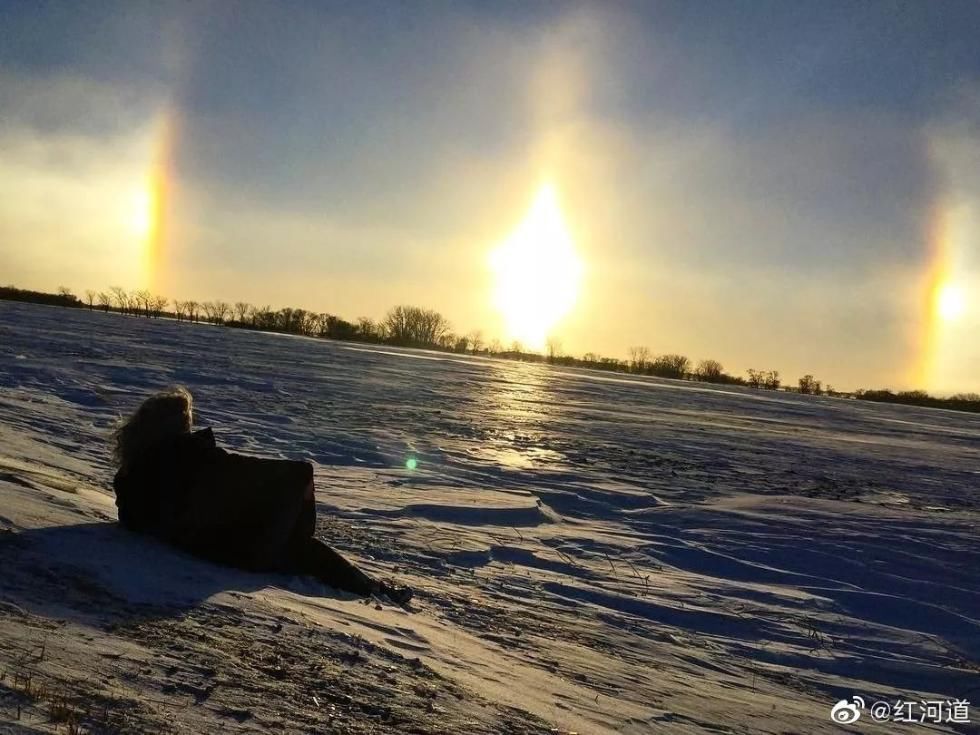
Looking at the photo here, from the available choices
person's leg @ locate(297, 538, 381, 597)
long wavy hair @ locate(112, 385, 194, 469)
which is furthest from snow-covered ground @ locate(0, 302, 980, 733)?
long wavy hair @ locate(112, 385, 194, 469)

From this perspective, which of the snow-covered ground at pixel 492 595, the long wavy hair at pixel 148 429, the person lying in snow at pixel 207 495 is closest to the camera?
the snow-covered ground at pixel 492 595

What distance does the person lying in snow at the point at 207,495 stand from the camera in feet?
16.9

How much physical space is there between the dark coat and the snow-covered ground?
0.22 m

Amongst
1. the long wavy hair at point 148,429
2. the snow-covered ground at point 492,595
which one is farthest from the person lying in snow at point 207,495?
the snow-covered ground at point 492,595

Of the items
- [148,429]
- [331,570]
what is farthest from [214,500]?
[331,570]

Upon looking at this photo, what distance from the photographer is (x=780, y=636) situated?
6160 millimetres

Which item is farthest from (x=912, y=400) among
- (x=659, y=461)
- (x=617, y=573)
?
(x=617, y=573)

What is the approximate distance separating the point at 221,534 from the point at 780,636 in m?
4.74

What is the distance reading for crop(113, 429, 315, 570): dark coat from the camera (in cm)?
515

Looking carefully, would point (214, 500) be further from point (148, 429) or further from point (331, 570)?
point (331, 570)

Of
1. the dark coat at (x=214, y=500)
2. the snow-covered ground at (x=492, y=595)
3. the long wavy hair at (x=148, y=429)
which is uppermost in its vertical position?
the long wavy hair at (x=148, y=429)

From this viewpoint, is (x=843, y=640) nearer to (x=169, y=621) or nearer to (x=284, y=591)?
(x=284, y=591)

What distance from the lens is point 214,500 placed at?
5.19 m

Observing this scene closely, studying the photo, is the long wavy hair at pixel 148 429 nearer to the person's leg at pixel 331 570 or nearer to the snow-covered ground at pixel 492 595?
the snow-covered ground at pixel 492 595
